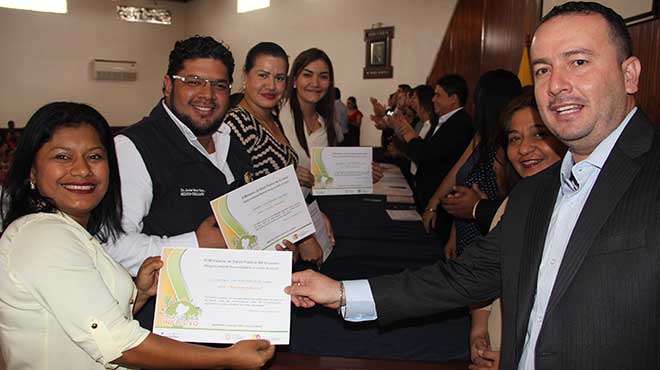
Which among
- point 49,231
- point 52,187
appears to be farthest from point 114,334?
point 52,187

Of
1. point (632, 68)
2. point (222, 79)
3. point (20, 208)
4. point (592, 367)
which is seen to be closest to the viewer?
point (592, 367)

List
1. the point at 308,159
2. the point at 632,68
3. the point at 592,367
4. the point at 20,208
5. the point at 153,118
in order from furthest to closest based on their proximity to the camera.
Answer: the point at 308,159 → the point at 153,118 → the point at 20,208 → the point at 632,68 → the point at 592,367

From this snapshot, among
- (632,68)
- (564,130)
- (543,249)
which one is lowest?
(543,249)

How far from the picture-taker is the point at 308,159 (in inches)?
120

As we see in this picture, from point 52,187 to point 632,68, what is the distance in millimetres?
1336

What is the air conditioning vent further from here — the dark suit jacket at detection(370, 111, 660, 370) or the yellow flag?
the dark suit jacket at detection(370, 111, 660, 370)

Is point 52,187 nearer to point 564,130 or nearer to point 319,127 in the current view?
point 564,130

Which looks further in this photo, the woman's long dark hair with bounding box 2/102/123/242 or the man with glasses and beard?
the man with glasses and beard

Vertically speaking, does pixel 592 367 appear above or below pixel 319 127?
below

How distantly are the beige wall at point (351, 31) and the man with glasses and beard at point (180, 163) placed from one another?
24.7ft

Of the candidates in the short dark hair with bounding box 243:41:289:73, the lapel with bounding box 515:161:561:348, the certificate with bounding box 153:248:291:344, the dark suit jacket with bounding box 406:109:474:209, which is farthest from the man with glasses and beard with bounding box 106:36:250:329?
the dark suit jacket with bounding box 406:109:474:209

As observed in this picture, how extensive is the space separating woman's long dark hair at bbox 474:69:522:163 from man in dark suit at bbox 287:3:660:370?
1129mm

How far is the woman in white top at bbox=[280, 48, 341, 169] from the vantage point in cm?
303

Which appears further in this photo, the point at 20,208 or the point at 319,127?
the point at 319,127
